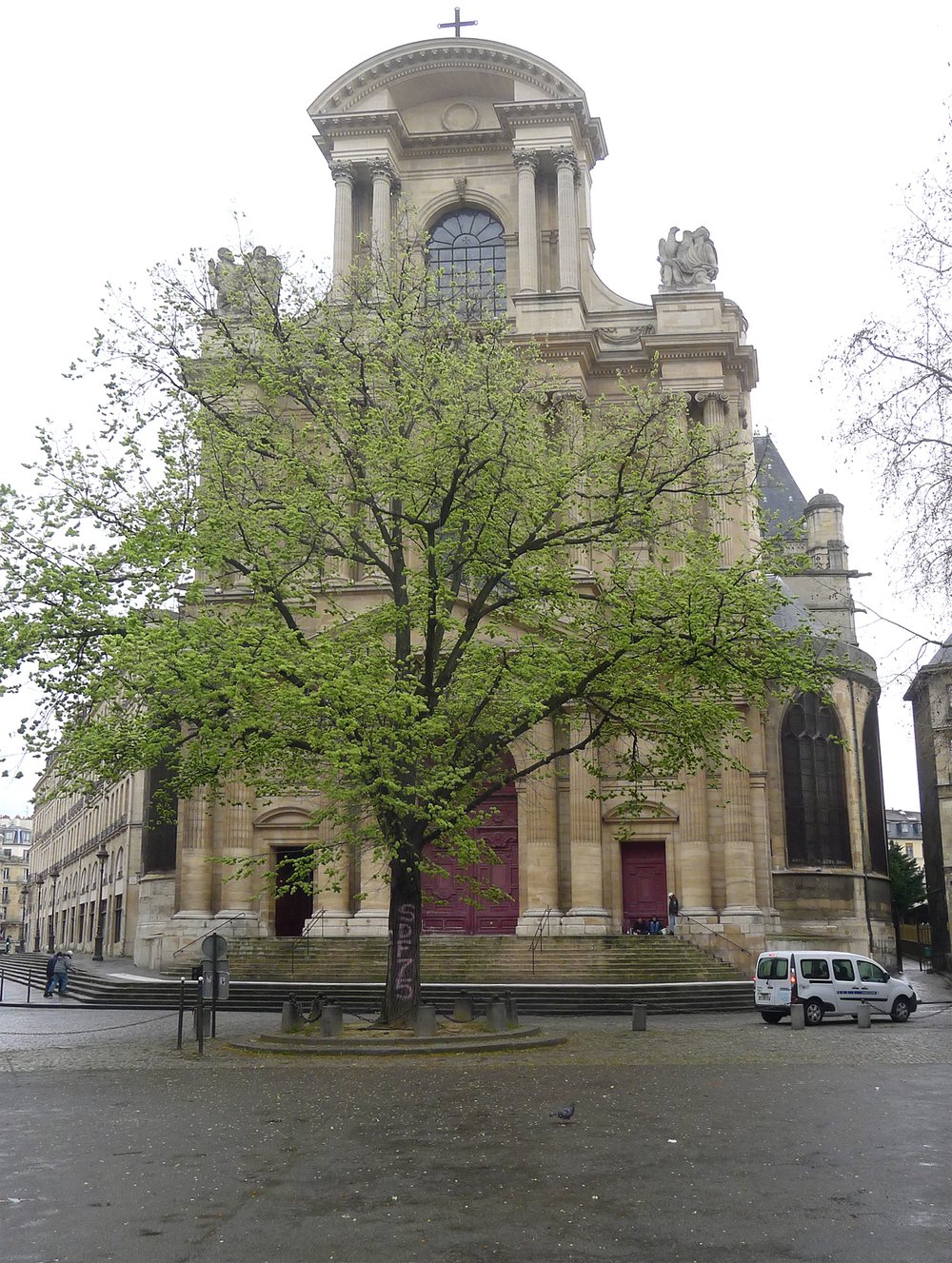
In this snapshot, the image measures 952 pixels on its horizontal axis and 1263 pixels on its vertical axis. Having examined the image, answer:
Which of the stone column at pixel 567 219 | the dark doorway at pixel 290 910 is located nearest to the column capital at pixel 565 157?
the stone column at pixel 567 219

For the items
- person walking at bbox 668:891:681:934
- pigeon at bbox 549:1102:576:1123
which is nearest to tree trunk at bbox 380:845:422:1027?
pigeon at bbox 549:1102:576:1123

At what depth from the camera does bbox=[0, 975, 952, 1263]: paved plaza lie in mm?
8648

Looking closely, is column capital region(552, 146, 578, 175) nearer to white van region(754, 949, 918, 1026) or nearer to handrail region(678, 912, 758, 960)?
handrail region(678, 912, 758, 960)

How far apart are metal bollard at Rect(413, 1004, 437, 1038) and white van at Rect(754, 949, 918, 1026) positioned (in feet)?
30.7

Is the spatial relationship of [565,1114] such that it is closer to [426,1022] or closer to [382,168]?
[426,1022]

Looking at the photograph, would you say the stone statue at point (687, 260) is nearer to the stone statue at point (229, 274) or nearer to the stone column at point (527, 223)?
the stone column at point (527, 223)

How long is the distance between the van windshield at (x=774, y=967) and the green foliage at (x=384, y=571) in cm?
688

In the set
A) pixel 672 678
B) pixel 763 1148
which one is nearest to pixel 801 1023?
pixel 672 678

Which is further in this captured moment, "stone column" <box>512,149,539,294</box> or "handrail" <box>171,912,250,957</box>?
"stone column" <box>512,149,539,294</box>

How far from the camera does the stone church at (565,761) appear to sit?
38.0m

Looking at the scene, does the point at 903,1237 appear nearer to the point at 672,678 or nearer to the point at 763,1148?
the point at 763,1148

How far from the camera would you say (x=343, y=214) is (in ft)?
149

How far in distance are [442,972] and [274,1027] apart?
8.34 meters

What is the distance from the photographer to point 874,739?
1951 inches
